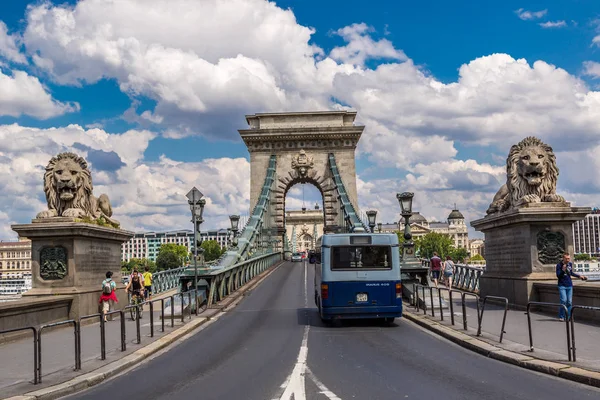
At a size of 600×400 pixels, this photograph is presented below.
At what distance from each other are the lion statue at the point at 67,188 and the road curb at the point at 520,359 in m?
10.1

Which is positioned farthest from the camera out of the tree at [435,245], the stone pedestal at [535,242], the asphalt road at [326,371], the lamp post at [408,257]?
the tree at [435,245]

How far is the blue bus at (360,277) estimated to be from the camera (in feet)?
53.2

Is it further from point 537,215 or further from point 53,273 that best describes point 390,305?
point 53,273

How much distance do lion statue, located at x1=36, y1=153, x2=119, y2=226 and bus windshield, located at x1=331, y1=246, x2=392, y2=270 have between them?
7.08 m

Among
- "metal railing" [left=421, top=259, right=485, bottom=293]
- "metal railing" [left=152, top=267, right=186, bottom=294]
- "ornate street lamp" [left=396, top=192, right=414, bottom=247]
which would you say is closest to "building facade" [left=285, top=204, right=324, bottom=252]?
"metal railing" [left=152, top=267, right=186, bottom=294]

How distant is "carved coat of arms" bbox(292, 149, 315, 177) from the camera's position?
6625 centimetres

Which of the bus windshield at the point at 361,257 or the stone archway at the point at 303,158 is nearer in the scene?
the bus windshield at the point at 361,257

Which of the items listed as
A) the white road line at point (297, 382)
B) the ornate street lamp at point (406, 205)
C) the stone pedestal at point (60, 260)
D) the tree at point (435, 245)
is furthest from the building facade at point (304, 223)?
the white road line at point (297, 382)

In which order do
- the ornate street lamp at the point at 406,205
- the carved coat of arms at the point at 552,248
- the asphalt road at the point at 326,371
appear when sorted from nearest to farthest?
the asphalt road at the point at 326,371
the carved coat of arms at the point at 552,248
the ornate street lamp at the point at 406,205

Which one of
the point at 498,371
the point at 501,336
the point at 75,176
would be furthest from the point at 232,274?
the point at 498,371

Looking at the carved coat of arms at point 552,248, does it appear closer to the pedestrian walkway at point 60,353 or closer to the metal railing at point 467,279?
the metal railing at point 467,279

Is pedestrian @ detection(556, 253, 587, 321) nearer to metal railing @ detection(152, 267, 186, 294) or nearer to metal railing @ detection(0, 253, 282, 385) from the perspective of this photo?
metal railing @ detection(0, 253, 282, 385)

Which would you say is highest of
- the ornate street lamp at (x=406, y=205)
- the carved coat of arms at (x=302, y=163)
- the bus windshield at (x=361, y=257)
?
the carved coat of arms at (x=302, y=163)

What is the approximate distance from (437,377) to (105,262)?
40.6ft
